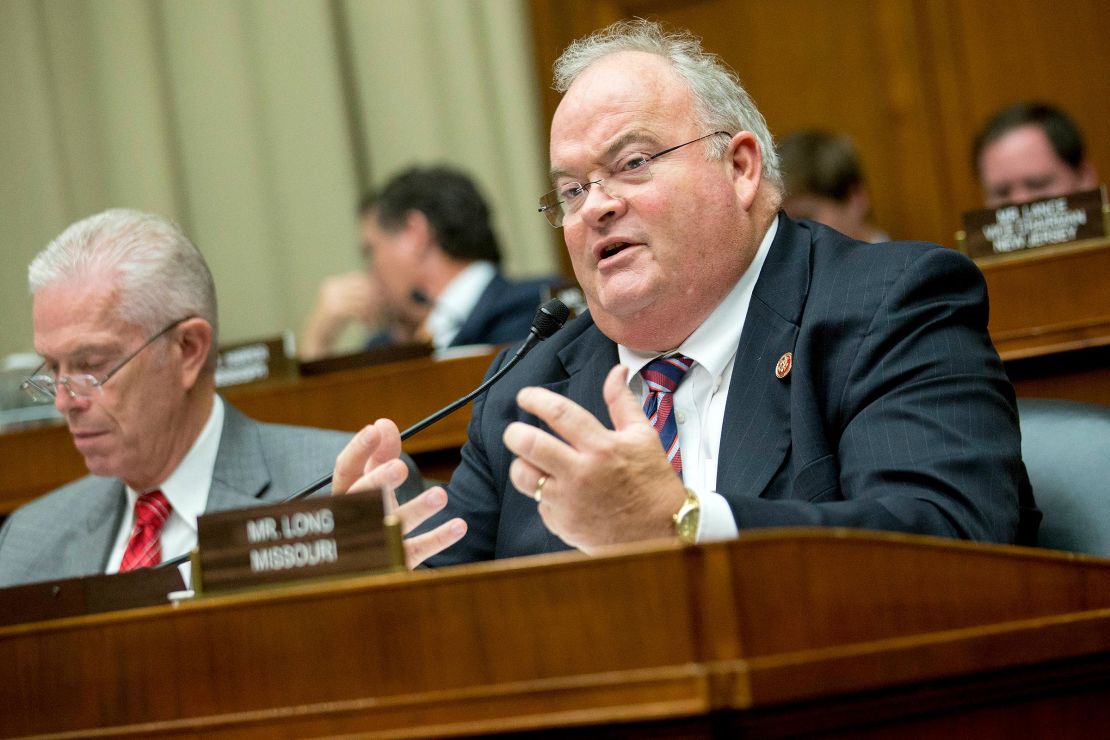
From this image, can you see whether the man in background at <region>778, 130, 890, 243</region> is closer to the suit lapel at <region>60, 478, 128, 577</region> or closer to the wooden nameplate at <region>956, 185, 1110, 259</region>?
the wooden nameplate at <region>956, 185, 1110, 259</region>

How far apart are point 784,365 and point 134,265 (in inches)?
50.3

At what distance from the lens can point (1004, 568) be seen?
47.9 inches

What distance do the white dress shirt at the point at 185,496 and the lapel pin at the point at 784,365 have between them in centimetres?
116

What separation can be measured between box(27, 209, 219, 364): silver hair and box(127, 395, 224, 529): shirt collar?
0.23m

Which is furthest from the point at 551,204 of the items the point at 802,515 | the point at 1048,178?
the point at 1048,178

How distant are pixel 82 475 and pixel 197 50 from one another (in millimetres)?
2386

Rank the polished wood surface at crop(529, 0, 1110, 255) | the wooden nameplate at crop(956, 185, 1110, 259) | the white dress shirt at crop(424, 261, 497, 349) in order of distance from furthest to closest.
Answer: the white dress shirt at crop(424, 261, 497, 349) → the polished wood surface at crop(529, 0, 1110, 255) → the wooden nameplate at crop(956, 185, 1110, 259)

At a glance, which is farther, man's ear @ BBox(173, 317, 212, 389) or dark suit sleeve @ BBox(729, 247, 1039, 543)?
man's ear @ BBox(173, 317, 212, 389)

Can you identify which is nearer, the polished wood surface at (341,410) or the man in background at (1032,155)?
the polished wood surface at (341,410)

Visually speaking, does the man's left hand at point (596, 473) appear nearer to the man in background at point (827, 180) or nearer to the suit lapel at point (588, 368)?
the suit lapel at point (588, 368)

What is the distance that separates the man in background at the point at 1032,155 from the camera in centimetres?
379

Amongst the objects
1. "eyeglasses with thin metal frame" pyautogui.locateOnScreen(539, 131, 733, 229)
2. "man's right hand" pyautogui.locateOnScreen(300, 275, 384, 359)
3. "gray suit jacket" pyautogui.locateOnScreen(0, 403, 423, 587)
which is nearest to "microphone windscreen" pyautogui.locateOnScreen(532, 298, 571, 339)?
"eyeglasses with thin metal frame" pyautogui.locateOnScreen(539, 131, 733, 229)

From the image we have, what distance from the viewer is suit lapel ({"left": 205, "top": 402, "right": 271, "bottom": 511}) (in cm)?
246

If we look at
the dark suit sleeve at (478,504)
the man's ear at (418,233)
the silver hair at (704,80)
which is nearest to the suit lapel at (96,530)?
the dark suit sleeve at (478,504)
